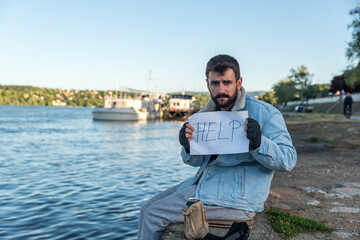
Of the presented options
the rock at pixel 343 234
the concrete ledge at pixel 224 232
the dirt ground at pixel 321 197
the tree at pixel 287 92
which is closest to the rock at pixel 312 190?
the dirt ground at pixel 321 197

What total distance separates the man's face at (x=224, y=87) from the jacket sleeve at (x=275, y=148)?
0.36m

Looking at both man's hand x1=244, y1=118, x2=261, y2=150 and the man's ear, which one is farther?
the man's ear

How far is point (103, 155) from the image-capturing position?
18.0 metres

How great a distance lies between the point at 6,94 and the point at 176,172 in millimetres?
196208

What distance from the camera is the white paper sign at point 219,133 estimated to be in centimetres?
271

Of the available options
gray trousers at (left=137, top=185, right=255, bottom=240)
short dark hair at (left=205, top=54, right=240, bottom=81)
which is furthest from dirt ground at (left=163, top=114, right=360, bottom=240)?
short dark hair at (left=205, top=54, right=240, bottom=81)

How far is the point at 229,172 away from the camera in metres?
2.85

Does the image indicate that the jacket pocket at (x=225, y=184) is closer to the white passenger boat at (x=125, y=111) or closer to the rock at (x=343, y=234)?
the rock at (x=343, y=234)

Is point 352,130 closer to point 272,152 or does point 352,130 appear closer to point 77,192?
point 77,192

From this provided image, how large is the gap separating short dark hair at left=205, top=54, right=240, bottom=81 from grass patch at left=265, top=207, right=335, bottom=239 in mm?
1463

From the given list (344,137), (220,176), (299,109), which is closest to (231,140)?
(220,176)

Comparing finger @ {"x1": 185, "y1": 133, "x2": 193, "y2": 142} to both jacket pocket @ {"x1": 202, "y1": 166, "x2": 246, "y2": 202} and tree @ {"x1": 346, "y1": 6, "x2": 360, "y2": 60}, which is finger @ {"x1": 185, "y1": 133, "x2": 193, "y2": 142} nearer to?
jacket pocket @ {"x1": 202, "y1": 166, "x2": 246, "y2": 202}

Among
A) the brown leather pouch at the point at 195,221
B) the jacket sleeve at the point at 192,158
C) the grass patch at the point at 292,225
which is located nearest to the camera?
the brown leather pouch at the point at 195,221

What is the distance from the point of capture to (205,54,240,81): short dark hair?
2.78 metres
